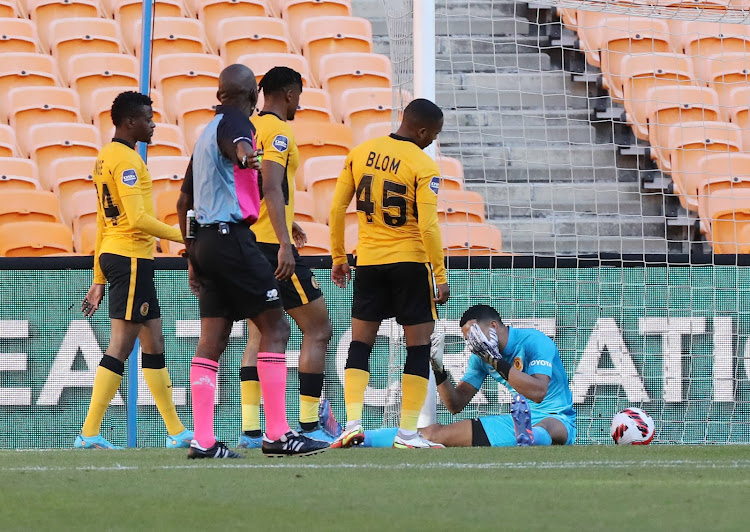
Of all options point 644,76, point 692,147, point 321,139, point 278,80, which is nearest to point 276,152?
point 278,80

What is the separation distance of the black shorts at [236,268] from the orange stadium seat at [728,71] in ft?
22.1

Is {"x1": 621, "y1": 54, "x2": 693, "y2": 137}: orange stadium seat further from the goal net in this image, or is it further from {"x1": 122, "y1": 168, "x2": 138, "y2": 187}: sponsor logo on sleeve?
{"x1": 122, "y1": 168, "x2": 138, "y2": 187}: sponsor logo on sleeve

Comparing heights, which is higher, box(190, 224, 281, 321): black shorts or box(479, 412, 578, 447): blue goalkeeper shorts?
box(190, 224, 281, 321): black shorts

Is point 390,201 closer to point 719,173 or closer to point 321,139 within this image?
point 321,139

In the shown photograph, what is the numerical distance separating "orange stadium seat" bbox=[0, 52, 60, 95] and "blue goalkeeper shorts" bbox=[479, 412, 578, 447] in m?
6.02

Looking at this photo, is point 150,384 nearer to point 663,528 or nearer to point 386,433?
point 386,433

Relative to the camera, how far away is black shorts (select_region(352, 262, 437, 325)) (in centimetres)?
616

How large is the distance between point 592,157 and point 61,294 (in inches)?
173

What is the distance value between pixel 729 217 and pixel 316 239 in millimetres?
3004

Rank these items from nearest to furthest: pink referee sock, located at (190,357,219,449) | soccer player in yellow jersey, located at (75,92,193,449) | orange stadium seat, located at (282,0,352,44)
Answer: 1. pink referee sock, located at (190,357,219,449)
2. soccer player in yellow jersey, located at (75,92,193,449)
3. orange stadium seat, located at (282,0,352,44)

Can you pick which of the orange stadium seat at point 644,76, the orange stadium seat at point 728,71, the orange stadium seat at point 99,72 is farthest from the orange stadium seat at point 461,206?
the orange stadium seat at point 99,72

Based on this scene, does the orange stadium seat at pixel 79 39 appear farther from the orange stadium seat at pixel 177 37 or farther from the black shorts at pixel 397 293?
the black shorts at pixel 397 293

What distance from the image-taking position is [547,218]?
964cm

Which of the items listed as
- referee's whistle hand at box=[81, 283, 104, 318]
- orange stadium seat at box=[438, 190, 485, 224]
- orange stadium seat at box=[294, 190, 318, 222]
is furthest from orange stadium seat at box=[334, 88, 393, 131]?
referee's whistle hand at box=[81, 283, 104, 318]
